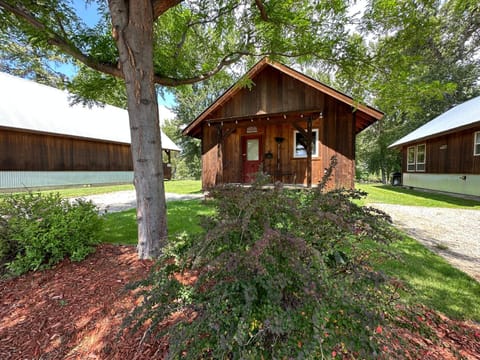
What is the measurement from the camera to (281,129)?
9.73 meters

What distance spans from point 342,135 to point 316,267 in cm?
803

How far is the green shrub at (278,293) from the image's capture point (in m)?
1.15

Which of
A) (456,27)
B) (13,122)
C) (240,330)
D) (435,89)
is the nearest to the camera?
(240,330)

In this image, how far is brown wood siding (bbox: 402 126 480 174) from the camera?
362 inches

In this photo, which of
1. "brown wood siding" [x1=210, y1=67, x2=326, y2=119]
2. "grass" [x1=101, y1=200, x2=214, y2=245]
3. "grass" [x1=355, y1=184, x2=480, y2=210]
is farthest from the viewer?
"brown wood siding" [x1=210, y1=67, x2=326, y2=119]

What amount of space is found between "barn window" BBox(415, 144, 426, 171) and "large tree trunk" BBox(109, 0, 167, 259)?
15.5 metres

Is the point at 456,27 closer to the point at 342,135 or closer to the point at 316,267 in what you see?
the point at 342,135

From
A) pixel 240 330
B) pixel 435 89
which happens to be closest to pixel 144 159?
pixel 240 330

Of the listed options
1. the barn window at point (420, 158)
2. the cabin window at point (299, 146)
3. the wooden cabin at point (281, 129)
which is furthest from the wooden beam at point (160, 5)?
the barn window at point (420, 158)

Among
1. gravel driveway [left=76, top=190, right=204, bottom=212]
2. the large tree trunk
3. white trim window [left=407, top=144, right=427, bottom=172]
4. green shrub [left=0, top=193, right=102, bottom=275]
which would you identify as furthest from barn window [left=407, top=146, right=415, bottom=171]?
green shrub [left=0, top=193, right=102, bottom=275]

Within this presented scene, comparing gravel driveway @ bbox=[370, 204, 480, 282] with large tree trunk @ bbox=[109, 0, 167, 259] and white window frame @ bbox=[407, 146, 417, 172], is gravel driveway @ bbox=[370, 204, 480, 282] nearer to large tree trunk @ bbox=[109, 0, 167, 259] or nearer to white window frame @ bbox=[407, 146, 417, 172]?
large tree trunk @ bbox=[109, 0, 167, 259]

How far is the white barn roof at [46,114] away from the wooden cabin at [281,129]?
6.72 m

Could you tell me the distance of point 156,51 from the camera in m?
3.90

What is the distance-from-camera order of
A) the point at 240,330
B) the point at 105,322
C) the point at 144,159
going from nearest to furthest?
the point at 240,330
the point at 105,322
the point at 144,159
